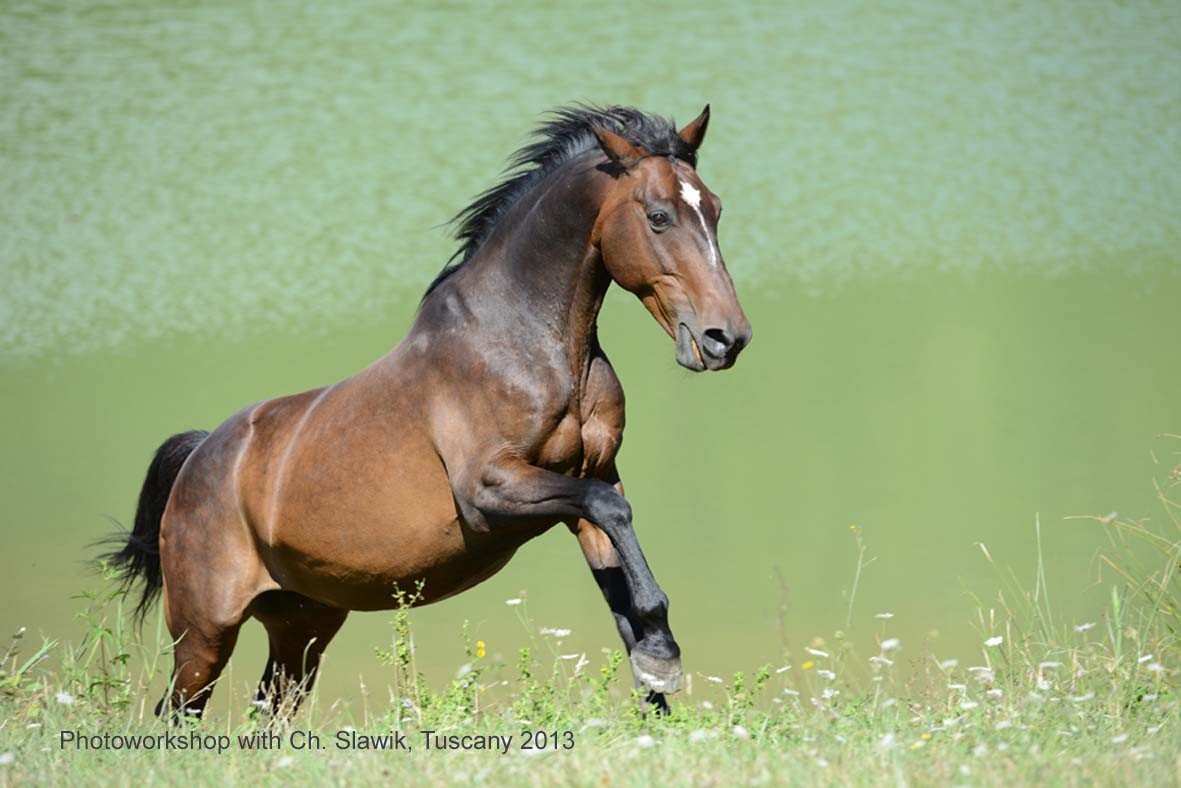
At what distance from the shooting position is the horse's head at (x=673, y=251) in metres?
4.26

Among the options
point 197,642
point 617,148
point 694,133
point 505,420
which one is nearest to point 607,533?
point 505,420

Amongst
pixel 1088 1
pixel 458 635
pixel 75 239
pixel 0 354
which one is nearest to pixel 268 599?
pixel 458 635

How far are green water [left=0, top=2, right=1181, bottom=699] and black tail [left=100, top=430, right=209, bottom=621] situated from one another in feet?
5.09

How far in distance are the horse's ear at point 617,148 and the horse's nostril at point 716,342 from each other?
0.62 m

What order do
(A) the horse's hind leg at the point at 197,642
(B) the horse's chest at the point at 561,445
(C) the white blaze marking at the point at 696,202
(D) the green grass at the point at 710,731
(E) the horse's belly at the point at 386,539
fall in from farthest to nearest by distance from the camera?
1. (A) the horse's hind leg at the point at 197,642
2. (E) the horse's belly at the point at 386,539
3. (B) the horse's chest at the point at 561,445
4. (C) the white blaze marking at the point at 696,202
5. (D) the green grass at the point at 710,731

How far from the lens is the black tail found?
620cm

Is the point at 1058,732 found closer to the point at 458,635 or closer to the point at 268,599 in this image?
the point at 268,599

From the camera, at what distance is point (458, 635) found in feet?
25.7

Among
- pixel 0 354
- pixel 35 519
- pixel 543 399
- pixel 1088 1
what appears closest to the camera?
pixel 543 399

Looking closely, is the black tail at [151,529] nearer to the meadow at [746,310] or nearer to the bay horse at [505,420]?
the meadow at [746,310]

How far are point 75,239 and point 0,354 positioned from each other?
161 centimetres

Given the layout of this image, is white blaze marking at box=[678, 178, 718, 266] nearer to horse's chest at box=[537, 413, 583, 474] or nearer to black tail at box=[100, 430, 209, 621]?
horse's chest at box=[537, 413, 583, 474]

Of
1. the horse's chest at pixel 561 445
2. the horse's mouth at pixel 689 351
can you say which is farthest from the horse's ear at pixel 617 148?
the horse's chest at pixel 561 445

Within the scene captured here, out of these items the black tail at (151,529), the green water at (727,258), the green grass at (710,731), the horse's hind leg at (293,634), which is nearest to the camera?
the green grass at (710,731)
